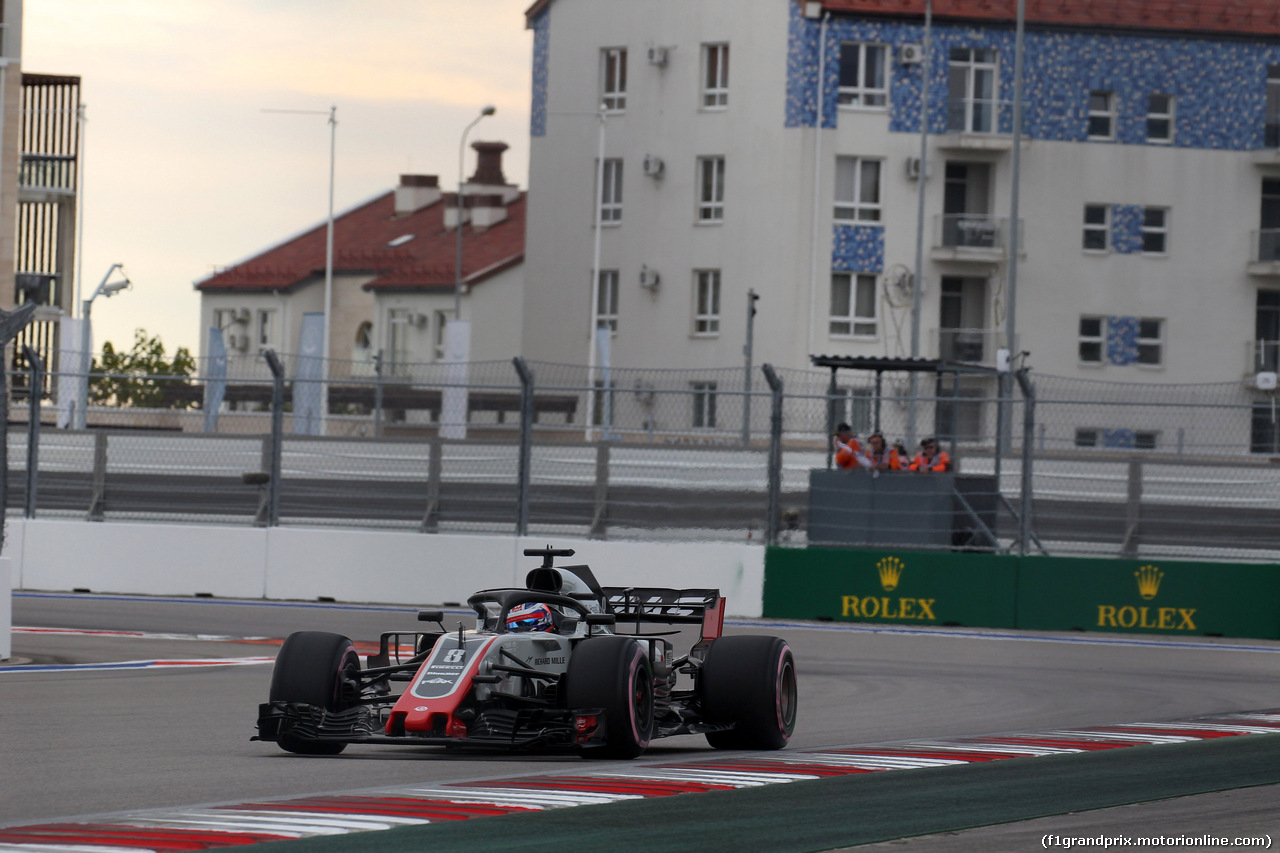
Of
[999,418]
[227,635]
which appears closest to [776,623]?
[999,418]

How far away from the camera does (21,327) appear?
551 inches

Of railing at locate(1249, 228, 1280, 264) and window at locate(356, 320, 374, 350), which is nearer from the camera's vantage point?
railing at locate(1249, 228, 1280, 264)

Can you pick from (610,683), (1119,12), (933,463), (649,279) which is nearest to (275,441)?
(933,463)

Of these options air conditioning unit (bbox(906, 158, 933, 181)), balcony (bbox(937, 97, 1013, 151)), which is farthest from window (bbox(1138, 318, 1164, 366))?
air conditioning unit (bbox(906, 158, 933, 181))

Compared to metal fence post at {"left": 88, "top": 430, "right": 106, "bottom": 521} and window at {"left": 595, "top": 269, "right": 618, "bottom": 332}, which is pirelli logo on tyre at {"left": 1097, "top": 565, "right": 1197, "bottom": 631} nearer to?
metal fence post at {"left": 88, "top": 430, "right": 106, "bottom": 521}

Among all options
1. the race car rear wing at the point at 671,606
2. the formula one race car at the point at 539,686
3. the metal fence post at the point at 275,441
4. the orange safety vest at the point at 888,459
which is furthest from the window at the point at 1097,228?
the formula one race car at the point at 539,686

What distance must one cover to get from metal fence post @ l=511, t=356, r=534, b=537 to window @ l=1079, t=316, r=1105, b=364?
29.6 m

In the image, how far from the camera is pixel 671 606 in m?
10.5

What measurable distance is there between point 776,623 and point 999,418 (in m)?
2.99

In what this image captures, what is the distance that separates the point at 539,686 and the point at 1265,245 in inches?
1643

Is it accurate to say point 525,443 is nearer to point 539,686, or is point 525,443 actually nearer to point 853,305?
point 539,686

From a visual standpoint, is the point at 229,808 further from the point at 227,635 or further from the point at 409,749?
the point at 227,635

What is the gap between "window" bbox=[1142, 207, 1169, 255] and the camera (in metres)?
47.4

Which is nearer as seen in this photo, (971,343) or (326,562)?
(326,562)
